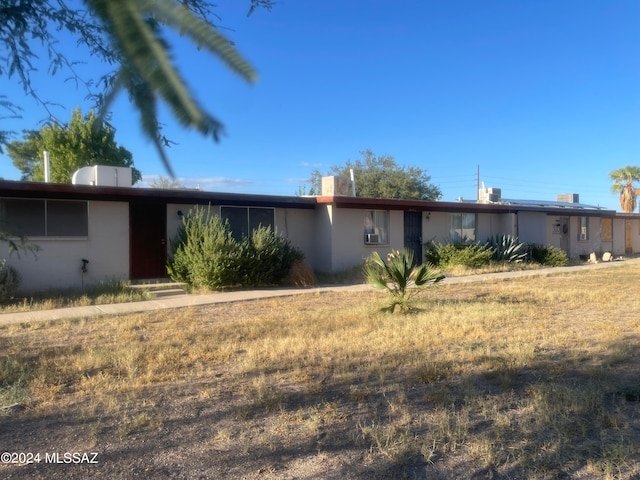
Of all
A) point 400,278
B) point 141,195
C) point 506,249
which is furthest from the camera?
point 506,249

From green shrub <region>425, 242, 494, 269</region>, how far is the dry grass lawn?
385 inches

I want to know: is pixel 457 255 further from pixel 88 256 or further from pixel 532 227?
pixel 88 256

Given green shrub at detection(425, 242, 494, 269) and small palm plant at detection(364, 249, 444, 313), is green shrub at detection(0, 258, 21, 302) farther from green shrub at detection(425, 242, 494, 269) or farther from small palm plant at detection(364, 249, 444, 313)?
green shrub at detection(425, 242, 494, 269)

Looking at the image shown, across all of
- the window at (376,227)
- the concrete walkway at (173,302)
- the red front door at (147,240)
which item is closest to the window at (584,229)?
the concrete walkway at (173,302)

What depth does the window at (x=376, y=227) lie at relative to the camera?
59.9 ft

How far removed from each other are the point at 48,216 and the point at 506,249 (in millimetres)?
16132

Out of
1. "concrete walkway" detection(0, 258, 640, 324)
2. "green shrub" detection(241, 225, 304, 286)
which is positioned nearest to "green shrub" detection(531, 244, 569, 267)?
"concrete walkway" detection(0, 258, 640, 324)

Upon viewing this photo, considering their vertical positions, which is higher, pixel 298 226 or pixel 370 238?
pixel 298 226

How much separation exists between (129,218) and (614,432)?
41.9 ft

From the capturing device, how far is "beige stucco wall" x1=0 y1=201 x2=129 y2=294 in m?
12.9

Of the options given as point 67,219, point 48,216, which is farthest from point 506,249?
point 48,216

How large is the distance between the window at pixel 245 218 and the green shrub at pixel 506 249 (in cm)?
925

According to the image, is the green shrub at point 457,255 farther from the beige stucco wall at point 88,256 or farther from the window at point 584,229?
the beige stucco wall at point 88,256

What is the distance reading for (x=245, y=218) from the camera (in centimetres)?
1638
